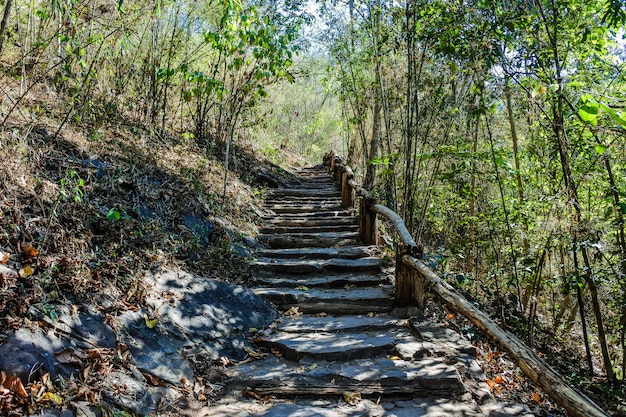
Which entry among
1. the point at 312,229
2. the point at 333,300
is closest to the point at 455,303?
the point at 333,300

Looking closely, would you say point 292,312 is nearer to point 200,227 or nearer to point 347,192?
point 200,227

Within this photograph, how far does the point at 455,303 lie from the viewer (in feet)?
10.8

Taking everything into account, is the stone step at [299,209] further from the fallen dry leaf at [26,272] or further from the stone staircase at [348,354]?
the fallen dry leaf at [26,272]

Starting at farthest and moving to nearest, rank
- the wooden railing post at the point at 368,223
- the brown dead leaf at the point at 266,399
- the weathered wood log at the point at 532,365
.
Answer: the wooden railing post at the point at 368,223, the brown dead leaf at the point at 266,399, the weathered wood log at the point at 532,365

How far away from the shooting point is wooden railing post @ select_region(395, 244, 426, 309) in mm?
4184

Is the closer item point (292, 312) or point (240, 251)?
point (292, 312)

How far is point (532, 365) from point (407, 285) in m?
1.92

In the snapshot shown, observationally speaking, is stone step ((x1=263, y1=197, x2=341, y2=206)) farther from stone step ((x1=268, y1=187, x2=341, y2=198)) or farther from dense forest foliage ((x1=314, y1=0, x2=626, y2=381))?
dense forest foliage ((x1=314, y1=0, x2=626, y2=381))

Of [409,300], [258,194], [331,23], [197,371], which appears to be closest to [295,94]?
[331,23]

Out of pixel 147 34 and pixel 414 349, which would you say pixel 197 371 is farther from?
pixel 147 34

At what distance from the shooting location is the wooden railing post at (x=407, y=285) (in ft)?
13.7

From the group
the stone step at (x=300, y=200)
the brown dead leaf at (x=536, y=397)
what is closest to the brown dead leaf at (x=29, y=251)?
the brown dead leaf at (x=536, y=397)

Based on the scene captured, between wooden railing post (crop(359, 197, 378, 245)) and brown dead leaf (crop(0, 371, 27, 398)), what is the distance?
4.52 m

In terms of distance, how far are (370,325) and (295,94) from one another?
15262 mm
